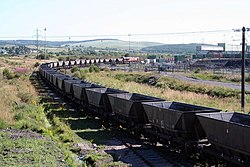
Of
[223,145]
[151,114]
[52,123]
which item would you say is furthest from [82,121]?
[223,145]

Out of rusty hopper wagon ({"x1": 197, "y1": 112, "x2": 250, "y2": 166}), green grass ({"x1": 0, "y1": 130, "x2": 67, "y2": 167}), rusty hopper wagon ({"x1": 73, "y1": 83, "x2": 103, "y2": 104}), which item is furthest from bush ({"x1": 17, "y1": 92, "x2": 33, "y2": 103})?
rusty hopper wagon ({"x1": 197, "y1": 112, "x2": 250, "y2": 166})

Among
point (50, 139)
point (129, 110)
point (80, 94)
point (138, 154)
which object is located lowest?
point (138, 154)

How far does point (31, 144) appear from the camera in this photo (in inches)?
612

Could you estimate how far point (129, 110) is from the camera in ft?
62.4

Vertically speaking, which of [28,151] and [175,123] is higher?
[175,123]

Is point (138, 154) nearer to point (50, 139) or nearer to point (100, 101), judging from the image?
point (50, 139)

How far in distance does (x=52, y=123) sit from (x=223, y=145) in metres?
13.0

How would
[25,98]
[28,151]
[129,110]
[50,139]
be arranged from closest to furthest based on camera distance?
[28,151]
[50,139]
[129,110]
[25,98]

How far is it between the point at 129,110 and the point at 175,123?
435 centimetres

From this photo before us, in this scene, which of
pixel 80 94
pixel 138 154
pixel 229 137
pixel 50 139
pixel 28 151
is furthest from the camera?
pixel 80 94

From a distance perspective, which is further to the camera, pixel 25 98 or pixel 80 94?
pixel 25 98

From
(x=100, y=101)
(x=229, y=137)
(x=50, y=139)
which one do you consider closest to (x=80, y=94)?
(x=100, y=101)

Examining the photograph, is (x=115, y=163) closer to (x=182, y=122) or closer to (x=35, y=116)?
(x=182, y=122)

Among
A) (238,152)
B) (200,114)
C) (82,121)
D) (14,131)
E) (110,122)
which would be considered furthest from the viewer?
(82,121)
